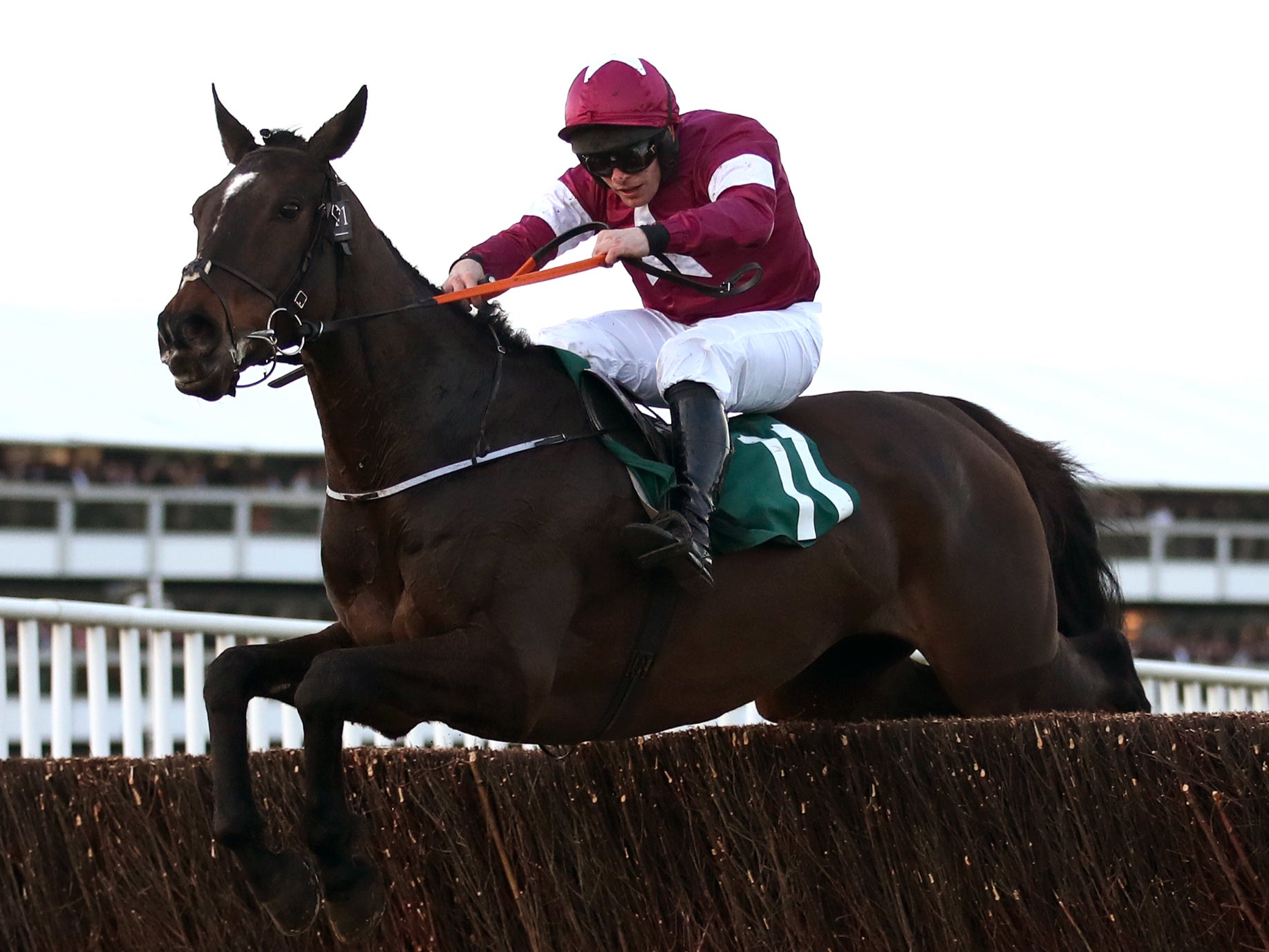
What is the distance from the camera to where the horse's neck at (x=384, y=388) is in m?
3.83

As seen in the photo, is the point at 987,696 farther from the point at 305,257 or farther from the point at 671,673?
the point at 305,257

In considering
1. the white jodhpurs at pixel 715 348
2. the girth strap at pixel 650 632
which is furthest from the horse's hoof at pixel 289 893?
the white jodhpurs at pixel 715 348

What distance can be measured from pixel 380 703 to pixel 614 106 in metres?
1.65

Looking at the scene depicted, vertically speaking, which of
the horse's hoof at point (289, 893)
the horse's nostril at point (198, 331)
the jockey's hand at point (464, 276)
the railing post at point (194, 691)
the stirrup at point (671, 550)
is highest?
the jockey's hand at point (464, 276)

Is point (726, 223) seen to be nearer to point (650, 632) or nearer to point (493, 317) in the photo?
point (493, 317)

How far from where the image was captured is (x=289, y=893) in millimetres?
3691

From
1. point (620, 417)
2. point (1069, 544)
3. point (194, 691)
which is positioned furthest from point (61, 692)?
point (1069, 544)

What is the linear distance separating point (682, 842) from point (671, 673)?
49 centimetres

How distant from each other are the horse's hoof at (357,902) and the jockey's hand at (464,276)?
149 cm

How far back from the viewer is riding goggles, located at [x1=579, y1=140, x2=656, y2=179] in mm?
4242

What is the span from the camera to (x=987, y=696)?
15.7ft

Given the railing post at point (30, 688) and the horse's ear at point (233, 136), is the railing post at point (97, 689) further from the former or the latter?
the horse's ear at point (233, 136)

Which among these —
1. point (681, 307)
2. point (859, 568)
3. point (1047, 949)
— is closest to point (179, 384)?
point (681, 307)

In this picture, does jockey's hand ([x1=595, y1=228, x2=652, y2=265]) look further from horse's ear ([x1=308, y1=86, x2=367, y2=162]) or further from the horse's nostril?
the horse's nostril
